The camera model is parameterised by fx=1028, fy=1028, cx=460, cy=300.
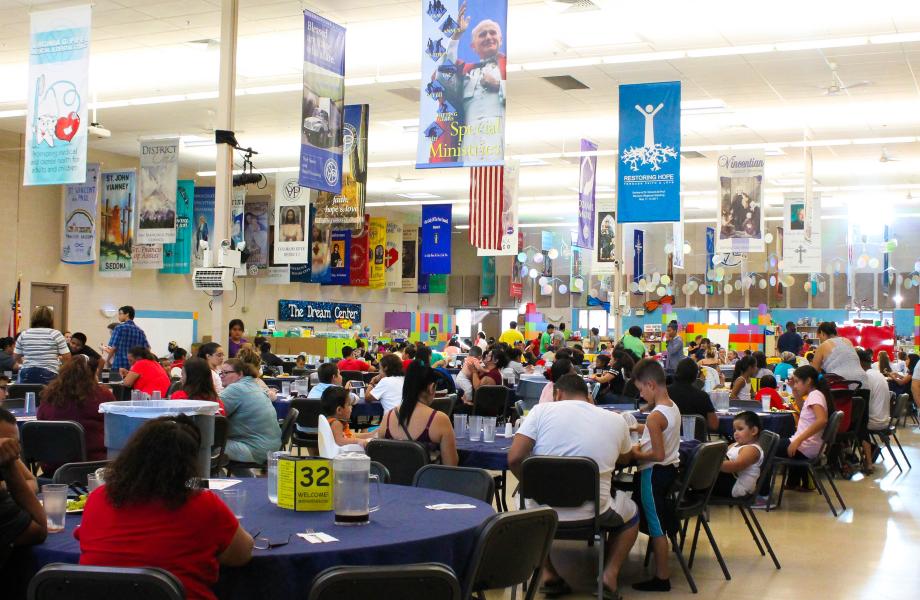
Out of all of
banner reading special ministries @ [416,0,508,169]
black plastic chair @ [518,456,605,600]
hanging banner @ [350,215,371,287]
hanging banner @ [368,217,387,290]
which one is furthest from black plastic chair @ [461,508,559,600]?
hanging banner @ [368,217,387,290]

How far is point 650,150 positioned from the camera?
493 inches

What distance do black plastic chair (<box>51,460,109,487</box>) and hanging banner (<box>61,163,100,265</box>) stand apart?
14690mm

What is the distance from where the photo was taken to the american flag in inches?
621

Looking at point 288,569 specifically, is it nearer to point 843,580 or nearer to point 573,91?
point 843,580

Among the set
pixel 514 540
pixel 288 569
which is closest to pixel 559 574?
pixel 514 540

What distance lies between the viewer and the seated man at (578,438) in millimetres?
5203

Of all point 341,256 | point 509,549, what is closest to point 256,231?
point 341,256

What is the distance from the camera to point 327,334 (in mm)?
24641

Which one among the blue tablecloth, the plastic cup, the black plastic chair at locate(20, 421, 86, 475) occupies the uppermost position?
the plastic cup

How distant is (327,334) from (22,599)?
2152cm

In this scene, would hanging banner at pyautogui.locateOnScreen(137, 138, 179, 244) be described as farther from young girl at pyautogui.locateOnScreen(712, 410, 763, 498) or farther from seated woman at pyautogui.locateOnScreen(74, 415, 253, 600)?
seated woman at pyautogui.locateOnScreen(74, 415, 253, 600)

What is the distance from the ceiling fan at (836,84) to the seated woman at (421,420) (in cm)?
918

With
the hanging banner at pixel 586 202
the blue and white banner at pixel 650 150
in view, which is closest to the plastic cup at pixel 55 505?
the blue and white banner at pixel 650 150

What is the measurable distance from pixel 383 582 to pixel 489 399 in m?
9.03
